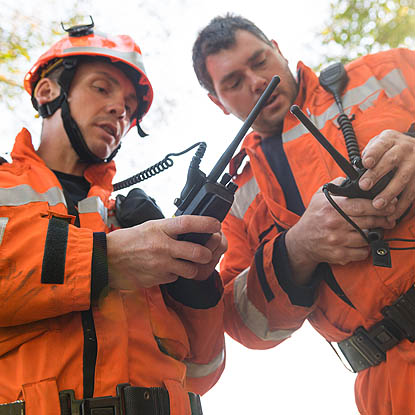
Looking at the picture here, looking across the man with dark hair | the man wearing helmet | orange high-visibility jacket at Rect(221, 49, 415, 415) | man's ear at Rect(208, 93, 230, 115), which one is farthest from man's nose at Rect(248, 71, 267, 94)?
the man wearing helmet

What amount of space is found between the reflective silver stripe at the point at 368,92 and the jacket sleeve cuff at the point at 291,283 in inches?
27.1

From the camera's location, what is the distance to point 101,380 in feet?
4.41

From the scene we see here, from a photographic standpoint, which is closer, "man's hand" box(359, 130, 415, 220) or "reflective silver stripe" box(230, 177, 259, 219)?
"man's hand" box(359, 130, 415, 220)

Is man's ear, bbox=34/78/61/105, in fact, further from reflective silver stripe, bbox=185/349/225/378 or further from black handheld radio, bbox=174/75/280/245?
reflective silver stripe, bbox=185/349/225/378

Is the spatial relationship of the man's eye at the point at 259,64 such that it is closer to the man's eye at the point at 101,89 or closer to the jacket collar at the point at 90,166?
the man's eye at the point at 101,89

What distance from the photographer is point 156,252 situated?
1398mm

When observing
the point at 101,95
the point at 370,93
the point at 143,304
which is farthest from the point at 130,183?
the point at 370,93

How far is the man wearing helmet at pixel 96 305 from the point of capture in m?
1.28

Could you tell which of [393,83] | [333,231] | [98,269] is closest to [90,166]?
[98,269]

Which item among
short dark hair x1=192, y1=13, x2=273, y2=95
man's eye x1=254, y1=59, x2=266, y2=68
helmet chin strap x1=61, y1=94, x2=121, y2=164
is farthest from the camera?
short dark hair x1=192, y1=13, x2=273, y2=95

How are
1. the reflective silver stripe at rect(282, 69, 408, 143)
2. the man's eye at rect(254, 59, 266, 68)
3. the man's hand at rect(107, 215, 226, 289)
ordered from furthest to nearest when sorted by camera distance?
1. the man's eye at rect(254, 59, 266, 68)
2. the reflective silver stripe at rect(282, 69, 408, 143)
3. the man's hand at rect(107, 215, 226, 289)

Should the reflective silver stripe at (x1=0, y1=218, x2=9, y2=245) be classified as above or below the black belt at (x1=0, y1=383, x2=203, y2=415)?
above

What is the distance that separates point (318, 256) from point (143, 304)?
0.85m

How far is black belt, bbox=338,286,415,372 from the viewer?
1684mm
